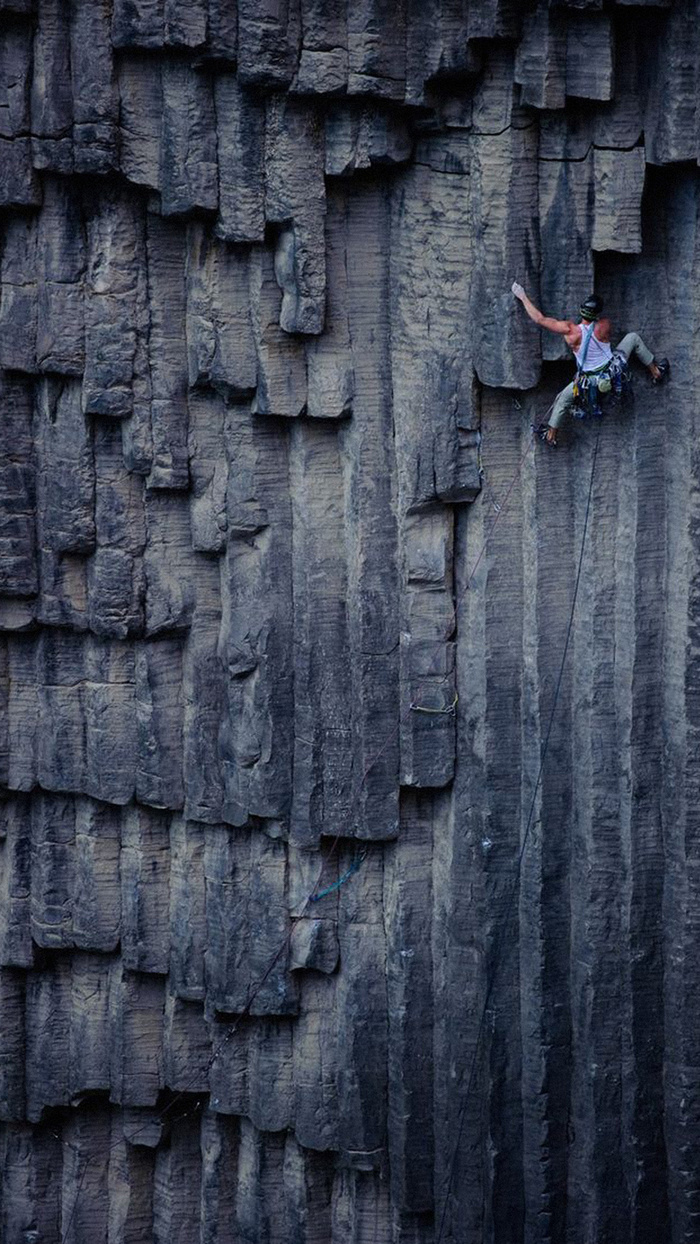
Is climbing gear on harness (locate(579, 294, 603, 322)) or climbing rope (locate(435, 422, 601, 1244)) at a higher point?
climbing gear on harness (locate(579, 294, 603, 322))

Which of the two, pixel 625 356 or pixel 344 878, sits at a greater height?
pixel 625 356

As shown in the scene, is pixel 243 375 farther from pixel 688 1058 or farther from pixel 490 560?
pixel 688 1058

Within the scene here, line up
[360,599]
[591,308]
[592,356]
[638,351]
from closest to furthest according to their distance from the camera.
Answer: [591,308], [592,356], [638,351], [360,599]

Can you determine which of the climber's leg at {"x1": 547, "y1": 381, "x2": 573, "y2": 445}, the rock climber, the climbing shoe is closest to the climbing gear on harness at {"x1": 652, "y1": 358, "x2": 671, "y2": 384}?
the rock climber

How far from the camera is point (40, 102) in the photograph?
9.54 m

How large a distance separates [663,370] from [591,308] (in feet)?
1.69

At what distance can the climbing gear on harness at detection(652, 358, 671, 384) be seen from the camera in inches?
366

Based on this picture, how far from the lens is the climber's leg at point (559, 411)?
9250mm

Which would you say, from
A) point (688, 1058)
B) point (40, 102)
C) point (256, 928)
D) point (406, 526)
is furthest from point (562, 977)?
point (40, 102)

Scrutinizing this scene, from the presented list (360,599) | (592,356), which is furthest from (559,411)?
(360,599)

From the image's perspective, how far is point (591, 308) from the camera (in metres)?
8.99

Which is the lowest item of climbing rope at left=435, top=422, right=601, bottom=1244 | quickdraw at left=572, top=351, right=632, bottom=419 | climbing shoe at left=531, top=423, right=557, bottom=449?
climbing rope at left=435, top=422, right=601, bottom=1244

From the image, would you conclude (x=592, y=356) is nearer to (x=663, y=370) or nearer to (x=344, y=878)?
(x=663, y=370)

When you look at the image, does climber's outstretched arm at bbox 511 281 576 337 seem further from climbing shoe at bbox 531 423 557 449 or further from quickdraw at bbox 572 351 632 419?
climbing shoe at bbox 531 423 557 449
